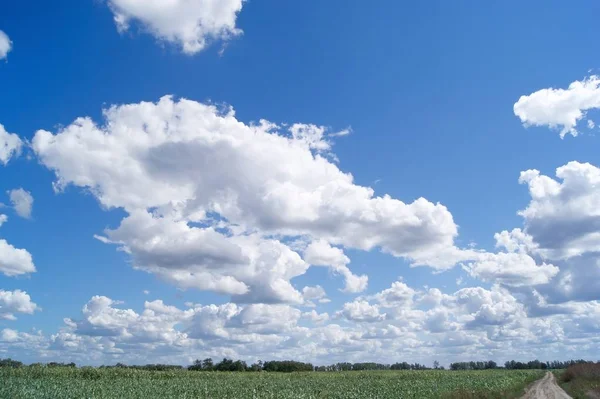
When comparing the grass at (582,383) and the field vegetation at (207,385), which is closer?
the field vegetation at (207,385)

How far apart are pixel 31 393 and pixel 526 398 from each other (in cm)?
3846

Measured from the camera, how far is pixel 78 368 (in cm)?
5659

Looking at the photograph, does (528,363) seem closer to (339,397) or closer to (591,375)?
(591,375)

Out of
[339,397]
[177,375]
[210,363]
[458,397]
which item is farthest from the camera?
[210,363]

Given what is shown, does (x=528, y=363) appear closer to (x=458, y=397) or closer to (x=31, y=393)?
(x=458, y=397)

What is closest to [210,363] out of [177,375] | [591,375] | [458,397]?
[177,375]

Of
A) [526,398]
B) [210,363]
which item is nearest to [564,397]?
[526,398]

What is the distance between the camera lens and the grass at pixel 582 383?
4114 cm

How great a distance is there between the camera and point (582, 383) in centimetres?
5266

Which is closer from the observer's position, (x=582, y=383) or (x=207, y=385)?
(x=207, y=385)

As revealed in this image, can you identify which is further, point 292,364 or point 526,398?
point 292,364

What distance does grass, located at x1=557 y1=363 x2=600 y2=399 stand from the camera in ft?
135

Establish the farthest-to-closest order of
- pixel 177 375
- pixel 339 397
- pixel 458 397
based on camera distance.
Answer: pixel 177 375 → pixel 339 397 → pixel 458 397

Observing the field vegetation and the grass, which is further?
the grass
